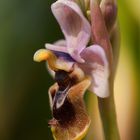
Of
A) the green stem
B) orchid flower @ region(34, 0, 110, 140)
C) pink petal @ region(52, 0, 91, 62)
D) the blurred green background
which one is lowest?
the blurred green background

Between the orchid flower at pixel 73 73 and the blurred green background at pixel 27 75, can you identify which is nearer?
the orchid flower at pixel 73 73

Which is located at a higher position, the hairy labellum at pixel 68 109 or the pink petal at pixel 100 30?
the pink petal at pixel 100 30

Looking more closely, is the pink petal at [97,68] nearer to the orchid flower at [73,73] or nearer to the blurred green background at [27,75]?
the orchid flower at [73,73]

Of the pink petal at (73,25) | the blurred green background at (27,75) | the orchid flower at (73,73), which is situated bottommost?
the blurred green background at (27,75)

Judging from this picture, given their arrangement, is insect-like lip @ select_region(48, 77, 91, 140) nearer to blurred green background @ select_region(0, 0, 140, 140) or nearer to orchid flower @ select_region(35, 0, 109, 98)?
orchid flower @ select_region(35, 0, 109, 98)

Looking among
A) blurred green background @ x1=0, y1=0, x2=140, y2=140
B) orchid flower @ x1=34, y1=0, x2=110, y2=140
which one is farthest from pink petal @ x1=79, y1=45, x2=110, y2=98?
blurred green background @ x1=0, y1=0, x2=140, y2=140

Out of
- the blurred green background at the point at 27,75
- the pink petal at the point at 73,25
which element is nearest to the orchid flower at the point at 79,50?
the pink petal at the point at 73,25

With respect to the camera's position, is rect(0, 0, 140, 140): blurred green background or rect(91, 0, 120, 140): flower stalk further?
rect(0, 0, 140, 140): blurred green background

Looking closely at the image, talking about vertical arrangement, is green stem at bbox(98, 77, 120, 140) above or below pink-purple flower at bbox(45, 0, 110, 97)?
below
